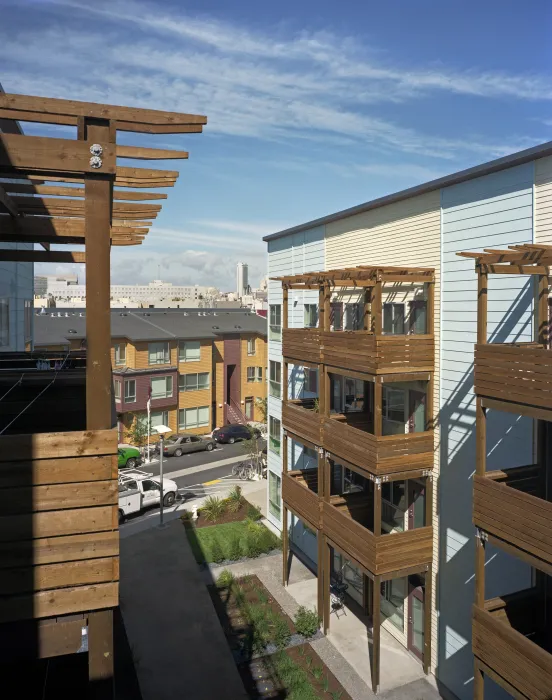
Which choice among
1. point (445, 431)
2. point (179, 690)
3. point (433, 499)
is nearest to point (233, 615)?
point (179, 690)

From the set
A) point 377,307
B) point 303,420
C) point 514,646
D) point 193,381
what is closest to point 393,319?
point 377,307

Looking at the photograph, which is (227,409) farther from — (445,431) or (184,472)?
(445,431)

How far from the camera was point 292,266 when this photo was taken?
1981cm

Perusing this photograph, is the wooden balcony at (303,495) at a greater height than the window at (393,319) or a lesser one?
lesser

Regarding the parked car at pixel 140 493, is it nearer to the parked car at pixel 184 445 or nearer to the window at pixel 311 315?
the parked car at pixel 184 445

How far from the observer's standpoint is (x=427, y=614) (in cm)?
1270

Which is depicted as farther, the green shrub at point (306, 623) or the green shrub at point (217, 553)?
the green shrub at point (217, 553)

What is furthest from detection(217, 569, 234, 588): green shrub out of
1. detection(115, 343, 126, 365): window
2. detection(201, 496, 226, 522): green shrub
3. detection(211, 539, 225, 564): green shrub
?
detection(115, 343, 126, 365): window

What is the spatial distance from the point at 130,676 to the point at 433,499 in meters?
8.24

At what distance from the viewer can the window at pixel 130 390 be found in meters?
34.8

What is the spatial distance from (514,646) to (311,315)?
1228 cm

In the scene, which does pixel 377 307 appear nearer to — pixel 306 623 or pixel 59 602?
pixel 306 623

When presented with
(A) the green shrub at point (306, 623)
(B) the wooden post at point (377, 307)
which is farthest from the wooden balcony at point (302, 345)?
(A) the green shrub at point (306, 623)

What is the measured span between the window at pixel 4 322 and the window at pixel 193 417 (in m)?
23.5
